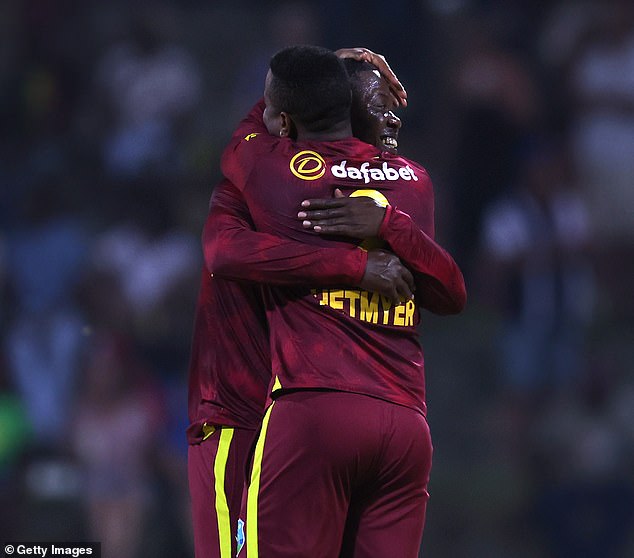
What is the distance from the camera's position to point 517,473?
6949mm

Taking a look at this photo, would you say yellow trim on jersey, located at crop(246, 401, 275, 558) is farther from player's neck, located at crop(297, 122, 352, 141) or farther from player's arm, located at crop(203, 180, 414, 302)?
player's neck, located at crop(297, 122, 352, 141)

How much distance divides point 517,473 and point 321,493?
4.57 metres

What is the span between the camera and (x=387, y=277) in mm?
2721

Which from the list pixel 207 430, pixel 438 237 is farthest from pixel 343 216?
pixel 438 237

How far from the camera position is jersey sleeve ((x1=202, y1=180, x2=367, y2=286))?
271cm

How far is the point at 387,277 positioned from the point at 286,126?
1.61 ft

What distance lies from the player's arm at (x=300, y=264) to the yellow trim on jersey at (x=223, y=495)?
49cm

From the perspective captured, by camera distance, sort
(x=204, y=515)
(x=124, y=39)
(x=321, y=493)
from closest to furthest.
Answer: (x=321, y=493) → (x=204, y=515) → (x=124, y=39)

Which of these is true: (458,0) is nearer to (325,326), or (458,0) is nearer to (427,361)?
(427,361)

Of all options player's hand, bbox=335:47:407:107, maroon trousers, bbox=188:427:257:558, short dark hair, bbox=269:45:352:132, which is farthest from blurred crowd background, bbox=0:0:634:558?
short dark hair, bbox=269:45:352:132

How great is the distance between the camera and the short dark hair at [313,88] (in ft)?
9.27

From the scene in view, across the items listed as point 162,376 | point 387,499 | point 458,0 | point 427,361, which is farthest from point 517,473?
point 387,499

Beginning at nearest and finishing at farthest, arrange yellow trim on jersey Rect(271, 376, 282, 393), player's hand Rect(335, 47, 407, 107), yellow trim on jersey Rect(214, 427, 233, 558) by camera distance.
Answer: yellow trim on jersey Rect(271, 376, 282, 393) → yellow trim on jersey Rect(214, 427, 233, 558) → player's hand Rect(335, 47, 407, 107)

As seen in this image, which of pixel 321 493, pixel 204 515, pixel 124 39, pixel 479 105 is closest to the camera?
pixel 321 493
